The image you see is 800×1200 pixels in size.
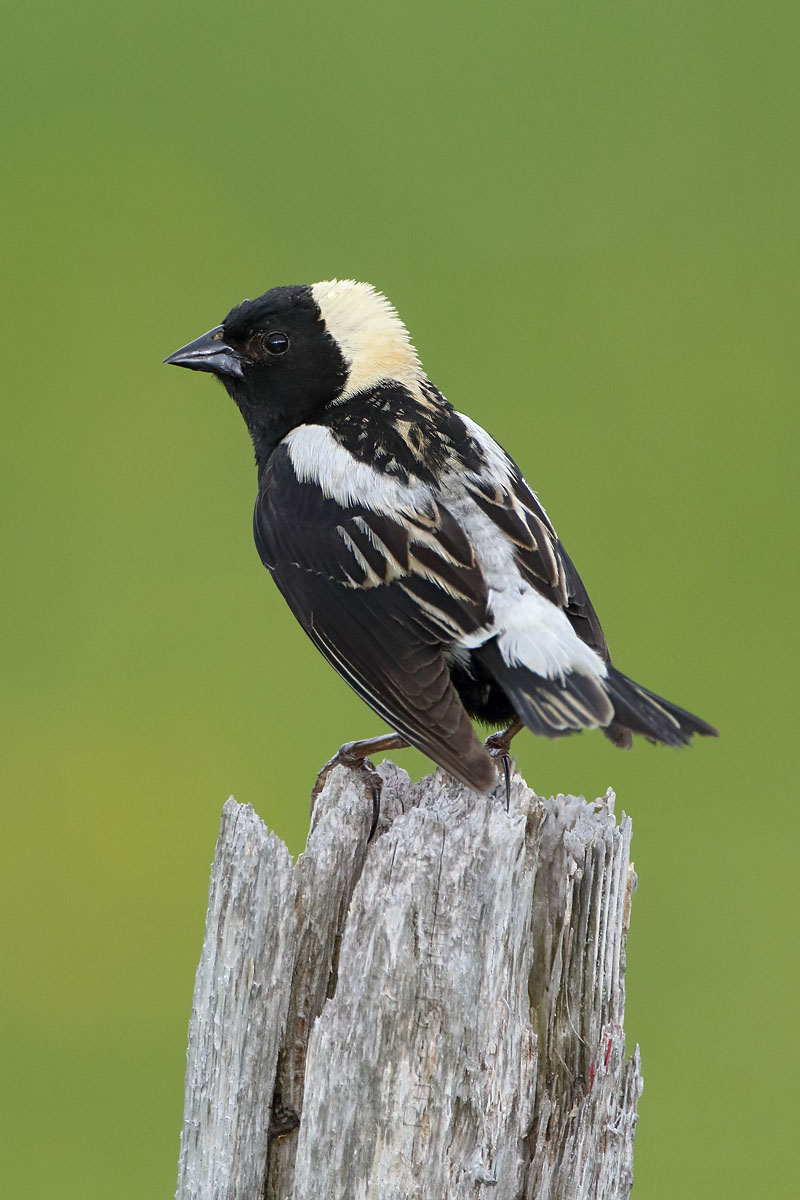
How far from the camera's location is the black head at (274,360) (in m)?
4.05

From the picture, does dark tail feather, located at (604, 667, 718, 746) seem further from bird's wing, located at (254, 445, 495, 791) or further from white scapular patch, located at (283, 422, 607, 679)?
bird's wing, located at (254, 445, 495, 791)

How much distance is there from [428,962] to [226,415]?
6.00 m

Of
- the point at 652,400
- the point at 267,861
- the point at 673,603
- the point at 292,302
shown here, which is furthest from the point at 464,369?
the point at 267,861

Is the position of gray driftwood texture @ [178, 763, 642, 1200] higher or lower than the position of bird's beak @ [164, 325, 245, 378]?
lower

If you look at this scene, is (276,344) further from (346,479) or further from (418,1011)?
(418,1011)

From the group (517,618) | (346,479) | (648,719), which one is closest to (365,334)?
(346,479)

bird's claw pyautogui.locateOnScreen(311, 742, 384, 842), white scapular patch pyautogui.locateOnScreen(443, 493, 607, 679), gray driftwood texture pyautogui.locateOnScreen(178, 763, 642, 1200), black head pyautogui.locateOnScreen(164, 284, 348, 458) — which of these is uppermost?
black head pyautogui.locateOnScreen(164, 284, 348, 458)

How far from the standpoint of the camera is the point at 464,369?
7.12 metres

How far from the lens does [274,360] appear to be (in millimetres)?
4086

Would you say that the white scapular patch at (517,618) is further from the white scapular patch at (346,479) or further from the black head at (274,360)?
the black head at (274,360)

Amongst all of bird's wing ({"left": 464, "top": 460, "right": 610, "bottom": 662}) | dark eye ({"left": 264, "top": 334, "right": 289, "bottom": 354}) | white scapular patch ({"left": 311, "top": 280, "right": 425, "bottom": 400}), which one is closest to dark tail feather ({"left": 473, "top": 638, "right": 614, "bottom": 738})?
bird's wing ({"left": 464, "top": 460, "right": 610, "bottom": 662})

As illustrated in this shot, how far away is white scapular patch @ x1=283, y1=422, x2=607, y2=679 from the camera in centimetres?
313

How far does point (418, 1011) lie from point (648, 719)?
2.80ft

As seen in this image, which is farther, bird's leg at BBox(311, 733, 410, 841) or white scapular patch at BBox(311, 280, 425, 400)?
white scapular patch at BBox(311, 280, 425, 400)
